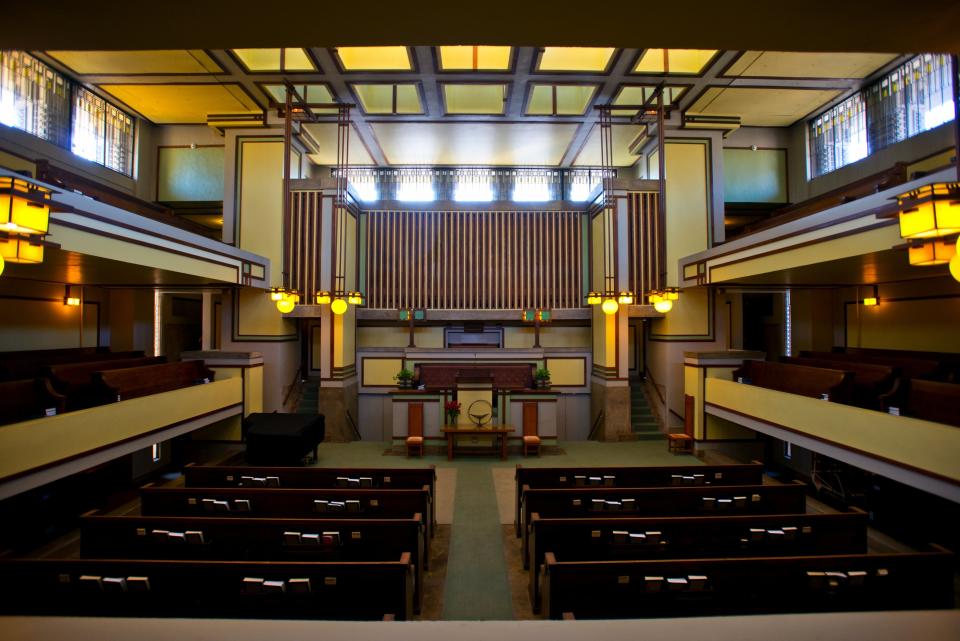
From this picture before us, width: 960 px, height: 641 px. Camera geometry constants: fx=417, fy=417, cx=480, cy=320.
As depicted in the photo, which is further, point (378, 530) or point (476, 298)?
point (476, 298)

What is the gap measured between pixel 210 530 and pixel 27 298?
7709 mm

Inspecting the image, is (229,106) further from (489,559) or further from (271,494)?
(489,559)

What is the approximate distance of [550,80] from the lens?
7.92 metres

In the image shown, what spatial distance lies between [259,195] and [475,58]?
5.99m

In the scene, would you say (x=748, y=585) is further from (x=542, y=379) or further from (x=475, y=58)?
(x=475, y=58)

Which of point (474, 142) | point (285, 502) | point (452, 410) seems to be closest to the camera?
point (285, 502)

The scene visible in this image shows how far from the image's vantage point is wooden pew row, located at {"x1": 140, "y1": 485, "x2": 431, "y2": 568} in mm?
4406

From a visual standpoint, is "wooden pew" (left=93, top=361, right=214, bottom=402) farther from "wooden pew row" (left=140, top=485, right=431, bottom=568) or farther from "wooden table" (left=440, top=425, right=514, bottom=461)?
"wooden table" (left=440, top=425, right=514, bottom=461)

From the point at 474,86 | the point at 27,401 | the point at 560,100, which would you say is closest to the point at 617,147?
the point at 560,100

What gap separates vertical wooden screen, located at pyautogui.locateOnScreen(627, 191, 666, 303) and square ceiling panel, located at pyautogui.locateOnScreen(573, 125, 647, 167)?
5.20 ft

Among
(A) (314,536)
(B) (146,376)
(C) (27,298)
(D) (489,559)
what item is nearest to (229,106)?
(C) (27,298)

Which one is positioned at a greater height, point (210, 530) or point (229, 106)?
point (229, 106)

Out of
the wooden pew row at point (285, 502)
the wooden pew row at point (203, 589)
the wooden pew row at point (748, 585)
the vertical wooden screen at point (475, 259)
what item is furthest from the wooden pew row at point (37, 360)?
the wooden pew row at point (748, 585)

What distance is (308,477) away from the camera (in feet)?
17.2
